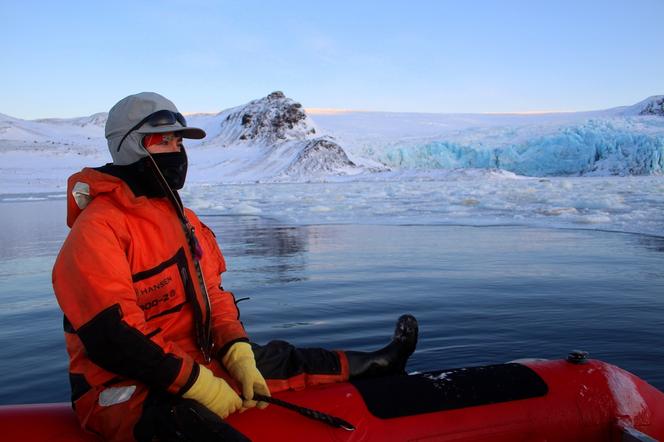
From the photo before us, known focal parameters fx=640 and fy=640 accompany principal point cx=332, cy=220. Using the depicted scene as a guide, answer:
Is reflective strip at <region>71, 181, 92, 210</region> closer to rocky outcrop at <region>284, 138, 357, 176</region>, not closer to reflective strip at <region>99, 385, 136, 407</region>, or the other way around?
reflective strip at <region>99, 385, 136, 407</region>

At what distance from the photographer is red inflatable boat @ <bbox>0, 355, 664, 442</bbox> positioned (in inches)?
76.1

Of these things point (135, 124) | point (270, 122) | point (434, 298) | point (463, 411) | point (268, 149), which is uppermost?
point (135, 124)

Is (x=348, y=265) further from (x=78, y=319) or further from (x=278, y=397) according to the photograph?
(x=78, y=319)

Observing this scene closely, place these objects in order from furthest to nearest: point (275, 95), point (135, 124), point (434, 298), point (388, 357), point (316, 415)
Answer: point (275, 95) < point (434, 298) < point (388, 357) < point (135, 124) < point (316, 415)

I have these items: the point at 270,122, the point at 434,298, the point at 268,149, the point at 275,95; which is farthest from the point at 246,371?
the point at 275,95

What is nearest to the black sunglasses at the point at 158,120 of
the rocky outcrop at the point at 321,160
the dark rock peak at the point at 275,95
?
the rocky outcrop at the point at 321,160

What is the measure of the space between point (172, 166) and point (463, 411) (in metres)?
1.23

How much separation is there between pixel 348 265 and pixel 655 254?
121 inches

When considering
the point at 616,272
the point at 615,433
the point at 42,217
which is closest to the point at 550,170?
Answer: the point at 42,217

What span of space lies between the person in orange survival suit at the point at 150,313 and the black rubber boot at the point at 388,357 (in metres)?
0.03

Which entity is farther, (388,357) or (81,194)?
(388,357)

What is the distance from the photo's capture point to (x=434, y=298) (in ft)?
15.4

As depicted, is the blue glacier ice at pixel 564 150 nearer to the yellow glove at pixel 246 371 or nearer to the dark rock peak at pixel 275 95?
the dark rock peak at pixel 275 95

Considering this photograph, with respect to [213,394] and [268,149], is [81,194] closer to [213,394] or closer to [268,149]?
[213,394]
